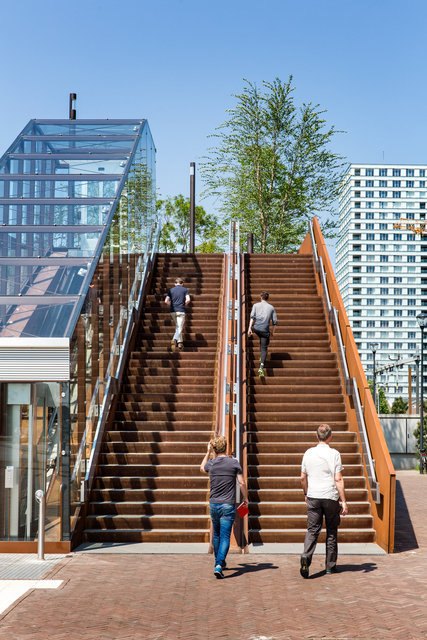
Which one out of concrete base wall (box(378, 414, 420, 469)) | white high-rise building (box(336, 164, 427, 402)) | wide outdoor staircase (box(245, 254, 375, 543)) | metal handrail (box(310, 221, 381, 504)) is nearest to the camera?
wide outdoor staircase (box(245, 254, 375, 543))

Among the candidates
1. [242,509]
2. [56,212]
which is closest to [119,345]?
[56,212]

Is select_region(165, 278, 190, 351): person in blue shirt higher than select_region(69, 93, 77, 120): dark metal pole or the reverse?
the reverse

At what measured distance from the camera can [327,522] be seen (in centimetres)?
873

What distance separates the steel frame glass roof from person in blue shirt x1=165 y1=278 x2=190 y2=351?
2.49m

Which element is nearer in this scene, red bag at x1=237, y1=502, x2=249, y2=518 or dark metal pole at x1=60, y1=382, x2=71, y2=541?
red bag at x1=237, y1=502, x2=249, y2=518

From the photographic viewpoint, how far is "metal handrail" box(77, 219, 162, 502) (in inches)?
442

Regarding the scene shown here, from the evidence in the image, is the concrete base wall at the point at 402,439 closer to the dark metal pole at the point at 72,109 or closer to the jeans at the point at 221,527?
the dark metal pole at the point at 72,109

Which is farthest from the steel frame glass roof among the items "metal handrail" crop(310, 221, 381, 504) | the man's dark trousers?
"metal handrail" crop(310, 221, 381, 504)

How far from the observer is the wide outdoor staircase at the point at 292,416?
10.9m

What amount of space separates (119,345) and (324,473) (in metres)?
6.63

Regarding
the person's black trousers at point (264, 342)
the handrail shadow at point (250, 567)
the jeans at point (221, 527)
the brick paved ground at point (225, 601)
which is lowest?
the handrail shadow at point (250, 567)

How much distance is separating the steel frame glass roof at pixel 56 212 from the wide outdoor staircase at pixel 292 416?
3.72m

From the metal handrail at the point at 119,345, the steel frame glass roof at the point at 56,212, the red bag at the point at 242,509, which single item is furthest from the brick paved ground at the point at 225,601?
the steel frame glass roof at the point at 56,212

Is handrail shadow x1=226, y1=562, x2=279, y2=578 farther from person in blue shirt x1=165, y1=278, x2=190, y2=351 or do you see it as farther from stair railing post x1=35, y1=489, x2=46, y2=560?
person in blue shirt x1=165, y1=278, x2=190, y2=351
